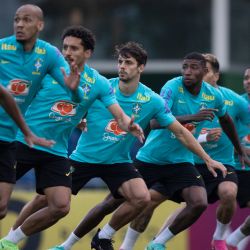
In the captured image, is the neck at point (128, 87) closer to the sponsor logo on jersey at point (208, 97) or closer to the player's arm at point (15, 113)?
the sponsor logo on jersey at point (208, 97)

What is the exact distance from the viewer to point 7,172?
35.9 feet

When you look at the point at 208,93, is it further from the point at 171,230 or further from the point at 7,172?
the point at 7,172

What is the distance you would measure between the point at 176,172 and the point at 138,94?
110 centimetres

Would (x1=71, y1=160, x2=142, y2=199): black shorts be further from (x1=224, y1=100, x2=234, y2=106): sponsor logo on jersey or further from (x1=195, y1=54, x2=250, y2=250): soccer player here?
(x1=224, y1=100, x2=234, y2=106): sponsor logo on jersey

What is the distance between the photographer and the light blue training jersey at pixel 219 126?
13.3m

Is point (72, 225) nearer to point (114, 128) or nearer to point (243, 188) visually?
point (243, 188)

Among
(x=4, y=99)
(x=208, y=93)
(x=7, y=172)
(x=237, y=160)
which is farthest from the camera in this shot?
(x=237, y=160)

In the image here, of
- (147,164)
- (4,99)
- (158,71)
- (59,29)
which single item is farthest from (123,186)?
(59,29)

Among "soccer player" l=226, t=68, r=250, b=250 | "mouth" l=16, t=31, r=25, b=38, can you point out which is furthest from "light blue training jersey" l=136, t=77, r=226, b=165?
"mouth" l=16, t=31, r=25, b=38

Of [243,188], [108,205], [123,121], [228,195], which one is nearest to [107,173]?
[108,205]

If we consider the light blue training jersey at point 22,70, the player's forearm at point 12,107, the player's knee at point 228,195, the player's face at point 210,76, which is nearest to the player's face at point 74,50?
the light blue training jersey at point 22,70

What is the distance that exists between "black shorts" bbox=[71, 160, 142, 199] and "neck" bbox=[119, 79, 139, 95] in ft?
2.73

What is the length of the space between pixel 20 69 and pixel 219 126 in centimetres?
333

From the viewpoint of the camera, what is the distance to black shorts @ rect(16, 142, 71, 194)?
11.4 meters
